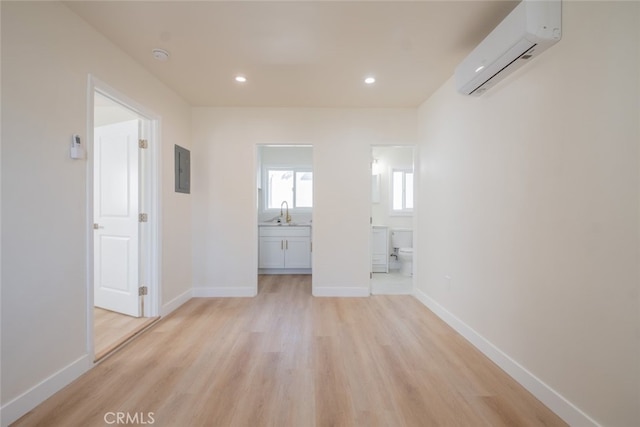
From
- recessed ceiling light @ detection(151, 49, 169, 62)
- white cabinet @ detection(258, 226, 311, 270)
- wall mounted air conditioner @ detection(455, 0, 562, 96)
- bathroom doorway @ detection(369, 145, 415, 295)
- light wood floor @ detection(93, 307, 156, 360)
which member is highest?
recessed ceiling light @ detection(151, 49, 169, 62)

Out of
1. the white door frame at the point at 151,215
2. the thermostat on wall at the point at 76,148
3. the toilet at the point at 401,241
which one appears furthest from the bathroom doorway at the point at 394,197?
the thermostat on wall at the point at 76,148

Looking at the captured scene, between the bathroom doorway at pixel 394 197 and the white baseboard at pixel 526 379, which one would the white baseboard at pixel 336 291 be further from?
the bathroom doorway at pixel 394 197

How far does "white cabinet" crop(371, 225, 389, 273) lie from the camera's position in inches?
181

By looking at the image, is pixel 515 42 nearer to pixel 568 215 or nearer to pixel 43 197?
pixel 568 215

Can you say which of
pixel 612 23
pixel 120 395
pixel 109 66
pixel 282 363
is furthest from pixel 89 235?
pixel 612 23

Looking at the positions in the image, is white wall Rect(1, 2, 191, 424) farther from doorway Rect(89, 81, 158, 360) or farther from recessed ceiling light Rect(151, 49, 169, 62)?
Result: doorway Rect(89, 81, 158, 360)

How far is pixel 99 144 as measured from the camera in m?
2.76

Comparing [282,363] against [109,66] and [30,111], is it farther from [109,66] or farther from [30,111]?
[109,66]

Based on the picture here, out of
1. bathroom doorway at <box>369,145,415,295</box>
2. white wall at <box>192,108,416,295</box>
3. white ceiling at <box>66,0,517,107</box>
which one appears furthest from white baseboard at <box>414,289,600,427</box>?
→ white ceiling at <box>66,0,517,107</box>

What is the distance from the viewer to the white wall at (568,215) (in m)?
1.15

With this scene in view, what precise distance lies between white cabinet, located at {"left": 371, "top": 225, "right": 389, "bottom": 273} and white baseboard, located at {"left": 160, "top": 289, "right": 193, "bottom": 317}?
2.91 meters

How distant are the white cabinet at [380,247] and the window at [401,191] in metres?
0.63

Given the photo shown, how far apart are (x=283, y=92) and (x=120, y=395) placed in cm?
291

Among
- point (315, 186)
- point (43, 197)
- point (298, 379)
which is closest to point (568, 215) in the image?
point (298, 379)
